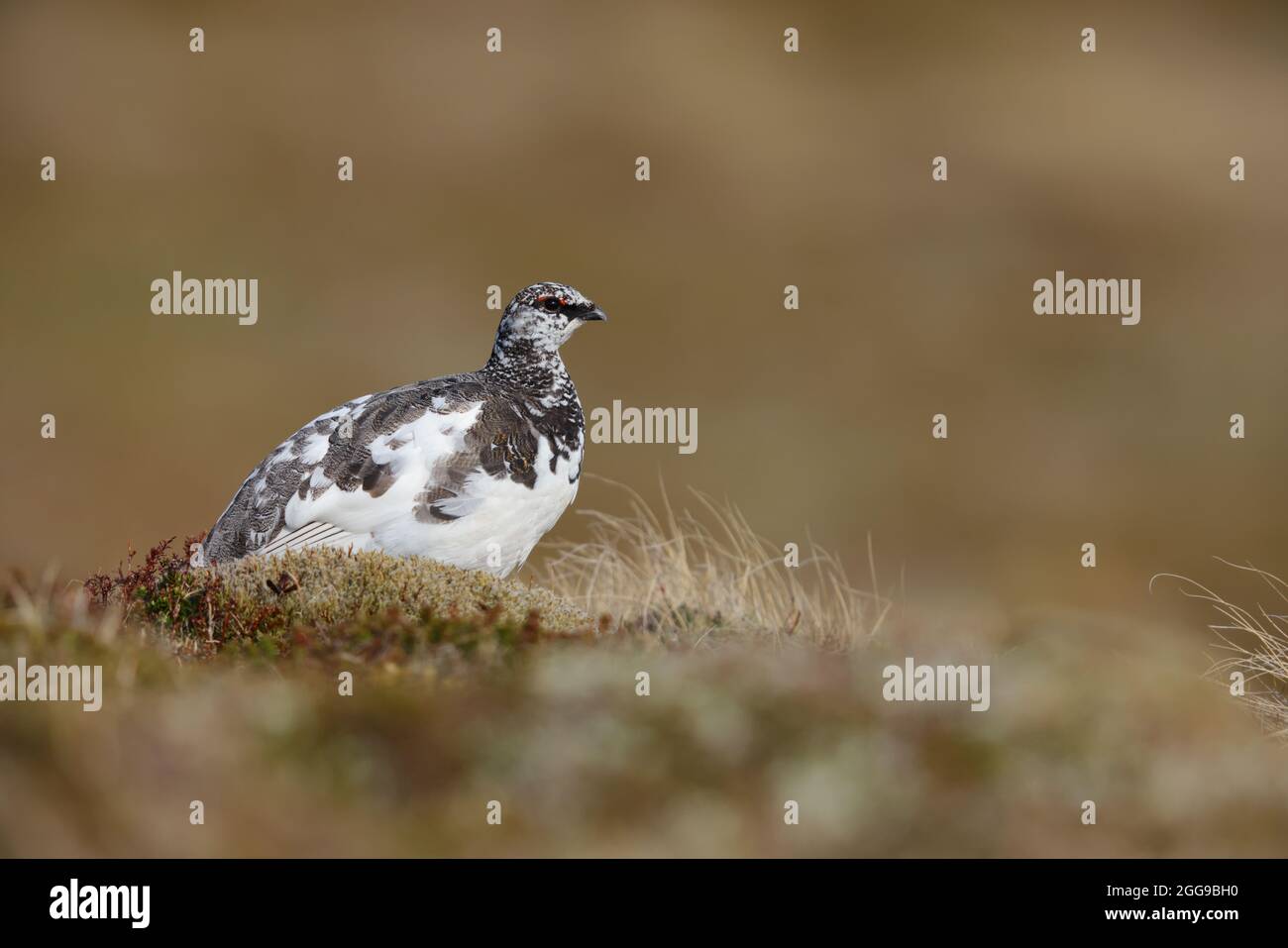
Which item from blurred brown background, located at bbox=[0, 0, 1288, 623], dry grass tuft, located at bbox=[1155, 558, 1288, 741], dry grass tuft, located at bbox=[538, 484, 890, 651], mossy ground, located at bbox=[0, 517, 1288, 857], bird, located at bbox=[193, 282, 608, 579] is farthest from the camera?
blurred brown background, located at bbox=[0, 0, 1288, 623]

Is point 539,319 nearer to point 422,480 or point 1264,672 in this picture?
point 422,480

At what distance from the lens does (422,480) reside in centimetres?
804

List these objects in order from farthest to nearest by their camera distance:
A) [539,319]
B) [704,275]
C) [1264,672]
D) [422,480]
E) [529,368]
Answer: [704,275]
[539,319]
[529,368]
[422,480]
[1264,672]

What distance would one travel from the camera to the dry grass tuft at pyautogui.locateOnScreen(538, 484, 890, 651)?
24.6 feet

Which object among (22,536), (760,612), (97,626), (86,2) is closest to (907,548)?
(22,536)

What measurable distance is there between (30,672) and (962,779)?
11.7ft

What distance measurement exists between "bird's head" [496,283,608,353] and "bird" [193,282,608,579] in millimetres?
415

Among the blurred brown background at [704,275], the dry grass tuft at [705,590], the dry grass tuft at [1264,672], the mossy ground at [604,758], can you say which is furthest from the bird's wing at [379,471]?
the blurred brown background at [704,275]

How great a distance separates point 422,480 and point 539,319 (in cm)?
179

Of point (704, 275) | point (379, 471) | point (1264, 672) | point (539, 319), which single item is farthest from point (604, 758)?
point (704, 275)

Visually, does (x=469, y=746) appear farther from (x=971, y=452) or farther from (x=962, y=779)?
(x=971, y=452)

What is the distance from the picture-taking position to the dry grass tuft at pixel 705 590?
7.51m

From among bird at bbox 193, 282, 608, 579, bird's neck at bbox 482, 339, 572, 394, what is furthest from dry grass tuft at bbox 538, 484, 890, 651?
bird's neck at bbox 482, 339, 572, 394

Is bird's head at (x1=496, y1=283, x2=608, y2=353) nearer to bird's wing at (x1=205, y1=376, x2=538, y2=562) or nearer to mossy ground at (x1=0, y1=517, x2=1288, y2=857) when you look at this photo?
bird's wing at (x1=205, y1=376, x2=538, y2=562)
